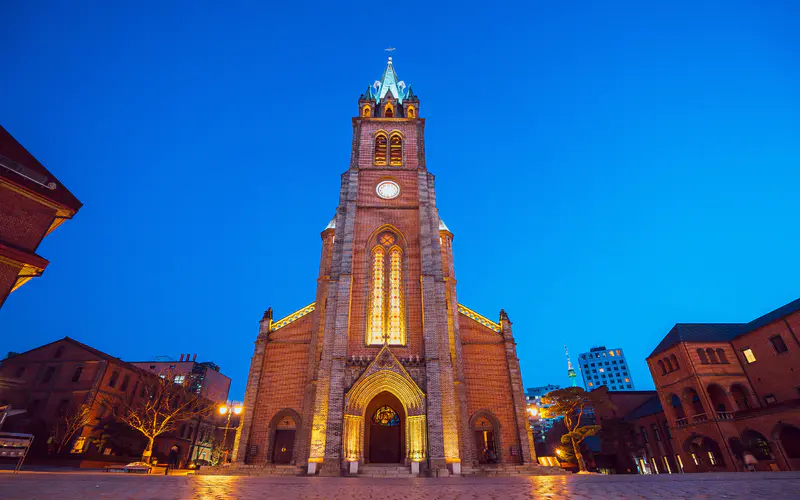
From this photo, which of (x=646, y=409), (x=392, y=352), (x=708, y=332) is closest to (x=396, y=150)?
(x=392, y=352)

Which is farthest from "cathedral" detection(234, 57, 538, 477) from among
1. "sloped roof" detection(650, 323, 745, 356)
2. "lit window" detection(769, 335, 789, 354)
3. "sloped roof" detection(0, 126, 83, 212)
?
"lit window" detection(769, 335, 789, 354)

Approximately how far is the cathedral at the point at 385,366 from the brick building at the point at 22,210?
1495 cm

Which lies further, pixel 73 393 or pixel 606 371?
pixel 606 371

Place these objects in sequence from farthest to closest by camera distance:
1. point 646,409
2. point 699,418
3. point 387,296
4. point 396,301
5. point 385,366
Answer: point 646,409, point 699,418, point 387,296, point 396,301, point 385,366

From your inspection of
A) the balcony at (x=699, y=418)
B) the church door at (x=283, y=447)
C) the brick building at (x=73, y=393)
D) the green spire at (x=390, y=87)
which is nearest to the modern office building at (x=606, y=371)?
the balcony at (x=699, y=418)

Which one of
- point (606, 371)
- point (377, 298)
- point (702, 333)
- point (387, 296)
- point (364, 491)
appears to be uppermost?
point (606, 371)

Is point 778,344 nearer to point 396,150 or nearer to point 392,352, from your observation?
point 392,352

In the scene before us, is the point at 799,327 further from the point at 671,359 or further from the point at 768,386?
the point at 671,359

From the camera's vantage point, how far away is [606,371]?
11712 cm

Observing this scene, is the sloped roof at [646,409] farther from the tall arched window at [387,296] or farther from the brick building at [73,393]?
the brick building at [73,393]

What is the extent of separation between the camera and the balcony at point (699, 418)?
30627 mm

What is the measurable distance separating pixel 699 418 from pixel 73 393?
172 feet

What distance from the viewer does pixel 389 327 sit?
25016 mm

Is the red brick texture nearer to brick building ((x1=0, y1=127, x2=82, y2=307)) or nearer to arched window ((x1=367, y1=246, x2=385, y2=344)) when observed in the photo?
arched window ((x1=367, y1=246, x2=385, y2=344))
